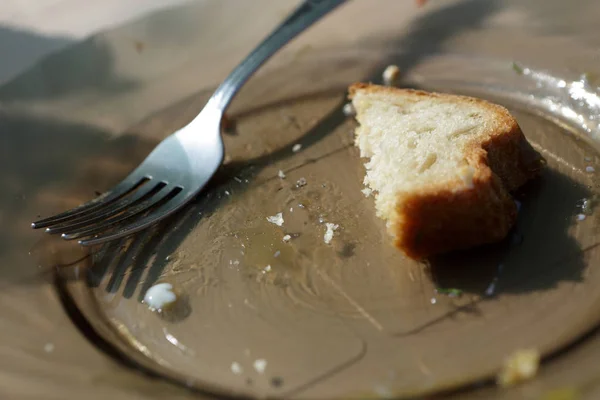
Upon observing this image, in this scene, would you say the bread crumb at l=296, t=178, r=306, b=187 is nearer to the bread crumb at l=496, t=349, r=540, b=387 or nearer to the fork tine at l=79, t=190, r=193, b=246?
the fork tine at l=79, t=190, r=193, b=246

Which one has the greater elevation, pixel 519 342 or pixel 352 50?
pixel 352 50

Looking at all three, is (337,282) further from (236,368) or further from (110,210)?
(110,210)

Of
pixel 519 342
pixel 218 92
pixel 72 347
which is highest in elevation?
pixel 218 92

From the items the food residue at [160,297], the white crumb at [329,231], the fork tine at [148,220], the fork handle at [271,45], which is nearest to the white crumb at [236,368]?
the food residue at [160,297]

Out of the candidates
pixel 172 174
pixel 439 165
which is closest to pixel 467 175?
pixel 439 165

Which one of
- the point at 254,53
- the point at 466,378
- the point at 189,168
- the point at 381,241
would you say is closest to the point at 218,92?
the point at 254,53

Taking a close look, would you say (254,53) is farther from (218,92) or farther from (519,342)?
(519,342)

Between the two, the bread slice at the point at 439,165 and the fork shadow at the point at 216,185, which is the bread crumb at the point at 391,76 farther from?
the bread slice at the point at 439,165

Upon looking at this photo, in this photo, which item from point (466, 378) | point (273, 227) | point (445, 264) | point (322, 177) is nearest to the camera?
point (466, 378)
